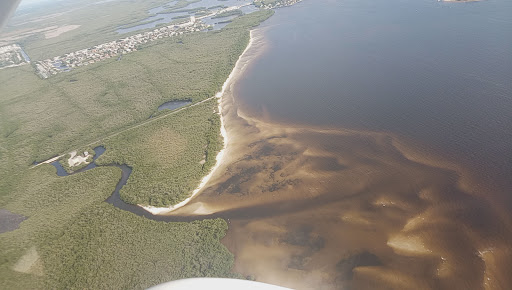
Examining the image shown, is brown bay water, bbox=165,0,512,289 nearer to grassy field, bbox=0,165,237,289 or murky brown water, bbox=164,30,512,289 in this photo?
murky brown water, bbox=164,30,512,289

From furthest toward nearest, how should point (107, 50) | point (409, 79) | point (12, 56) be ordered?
point (12, 56)
point (107, 50)
point (409, 79)

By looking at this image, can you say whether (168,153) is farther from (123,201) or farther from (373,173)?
(373,173)

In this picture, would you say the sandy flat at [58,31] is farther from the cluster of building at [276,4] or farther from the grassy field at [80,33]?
the cluster of building at [276,4]

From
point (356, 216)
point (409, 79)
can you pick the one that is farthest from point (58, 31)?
point (356, 216)

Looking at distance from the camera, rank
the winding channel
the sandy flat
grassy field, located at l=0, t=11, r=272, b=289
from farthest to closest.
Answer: the sandy flat → the winding channel → grassy field, located at l=0, t=11, r=272, b=289

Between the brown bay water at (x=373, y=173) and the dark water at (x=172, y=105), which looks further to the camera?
the dark water at (x=172, y=105)

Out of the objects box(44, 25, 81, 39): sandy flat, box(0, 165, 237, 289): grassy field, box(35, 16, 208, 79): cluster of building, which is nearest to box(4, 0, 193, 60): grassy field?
box(44, 25, 81, 39): sandy flat

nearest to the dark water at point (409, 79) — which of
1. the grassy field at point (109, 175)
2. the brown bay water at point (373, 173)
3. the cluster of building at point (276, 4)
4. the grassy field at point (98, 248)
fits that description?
the brown bay water at point (373, 173)
